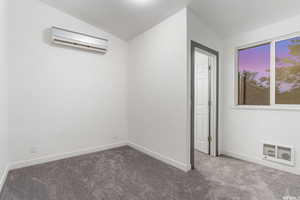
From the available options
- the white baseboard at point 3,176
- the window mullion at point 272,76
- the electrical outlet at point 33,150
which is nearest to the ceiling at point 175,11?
the window mullion at point 272,76

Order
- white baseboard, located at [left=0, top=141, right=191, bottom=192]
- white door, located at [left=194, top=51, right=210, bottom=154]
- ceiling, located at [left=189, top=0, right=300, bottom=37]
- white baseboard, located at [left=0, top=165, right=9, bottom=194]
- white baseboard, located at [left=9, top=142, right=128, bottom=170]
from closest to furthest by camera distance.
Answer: white baseboard, located at [left=0, top=165, right=9, bottom=194]
ceiling, located at [left=189, top=0, right=300, bottom=37]
white baseboard, located at [left=0, top=141, right=191, bottom=192]
white baseboard, located at [left=9, top=142, right=128, bottom=170]
white door, located at [left=194, top=51, right=210, bottom=154]

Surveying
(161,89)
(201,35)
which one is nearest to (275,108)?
(201,35)

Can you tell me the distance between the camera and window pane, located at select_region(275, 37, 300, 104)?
2.29 m

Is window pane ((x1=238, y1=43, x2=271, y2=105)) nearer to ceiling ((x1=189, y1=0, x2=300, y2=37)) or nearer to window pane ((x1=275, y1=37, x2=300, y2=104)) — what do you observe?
window pane ((x1=275, y1=37, x2=300, y2=104))

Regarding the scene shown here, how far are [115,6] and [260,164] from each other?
12.0ft

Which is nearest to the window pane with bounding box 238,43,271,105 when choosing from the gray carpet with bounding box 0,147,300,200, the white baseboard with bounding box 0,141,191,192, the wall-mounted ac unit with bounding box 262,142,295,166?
the wall-mounted ac unit with bounding box 262,142,295,166

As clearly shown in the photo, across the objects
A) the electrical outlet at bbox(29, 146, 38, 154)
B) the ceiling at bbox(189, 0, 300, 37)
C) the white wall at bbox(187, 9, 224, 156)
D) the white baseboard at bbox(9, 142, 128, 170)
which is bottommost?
the white baseboard at bbox(9, 142, 128, 170)

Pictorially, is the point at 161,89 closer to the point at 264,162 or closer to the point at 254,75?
the point at 254,75

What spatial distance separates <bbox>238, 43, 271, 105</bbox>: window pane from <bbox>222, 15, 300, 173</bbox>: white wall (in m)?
0.16

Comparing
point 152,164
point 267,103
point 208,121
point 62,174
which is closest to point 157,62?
point 208,121

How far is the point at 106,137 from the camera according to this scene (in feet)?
11.3

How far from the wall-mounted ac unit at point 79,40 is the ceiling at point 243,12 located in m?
1.91

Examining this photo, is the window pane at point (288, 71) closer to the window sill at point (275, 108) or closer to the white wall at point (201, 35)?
the window sill at point (275, 108)

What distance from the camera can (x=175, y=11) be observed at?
7.98 ft
